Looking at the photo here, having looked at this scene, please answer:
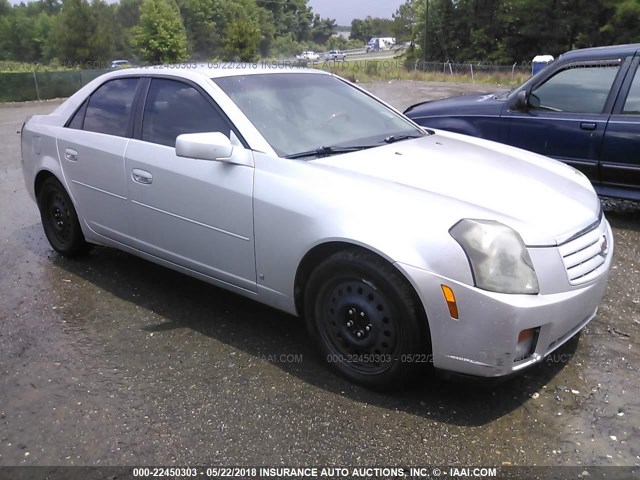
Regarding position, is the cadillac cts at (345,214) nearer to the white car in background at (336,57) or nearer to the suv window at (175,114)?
the suv window at (175,114)

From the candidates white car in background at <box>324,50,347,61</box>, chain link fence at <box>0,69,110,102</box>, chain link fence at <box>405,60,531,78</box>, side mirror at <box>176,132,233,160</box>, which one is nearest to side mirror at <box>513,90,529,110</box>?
side mirror at <box>176,132,233,160</box>

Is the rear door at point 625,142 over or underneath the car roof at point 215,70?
underneath

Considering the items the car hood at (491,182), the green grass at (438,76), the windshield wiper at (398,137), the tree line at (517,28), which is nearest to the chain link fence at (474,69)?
the green grass at (438,76)

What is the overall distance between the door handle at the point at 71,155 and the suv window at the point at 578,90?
14.5 feet

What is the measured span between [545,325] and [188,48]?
6203 centimetres

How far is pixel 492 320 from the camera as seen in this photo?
7.98 feet

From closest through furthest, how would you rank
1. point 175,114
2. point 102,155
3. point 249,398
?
point 249,398 < point 175,114 < point 102,155

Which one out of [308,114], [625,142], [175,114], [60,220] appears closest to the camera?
[308,114]

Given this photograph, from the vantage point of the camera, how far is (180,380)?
3.07 metres

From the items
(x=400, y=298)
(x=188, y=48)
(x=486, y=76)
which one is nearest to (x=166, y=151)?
(x=400, y=298)

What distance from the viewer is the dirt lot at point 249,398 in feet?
8.20

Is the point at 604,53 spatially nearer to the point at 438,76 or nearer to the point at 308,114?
the point at 308,114

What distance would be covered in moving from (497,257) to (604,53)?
413cm

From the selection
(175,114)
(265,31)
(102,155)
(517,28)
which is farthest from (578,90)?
(265,31)
